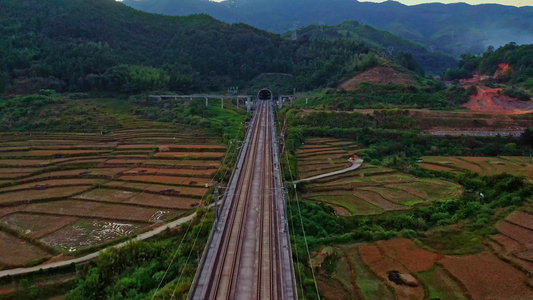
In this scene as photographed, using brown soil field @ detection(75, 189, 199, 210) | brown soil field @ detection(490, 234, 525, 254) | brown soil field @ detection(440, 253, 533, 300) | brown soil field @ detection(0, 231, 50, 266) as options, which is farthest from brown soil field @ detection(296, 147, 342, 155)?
brown soil field @ detection(0, 231, 50, 266)

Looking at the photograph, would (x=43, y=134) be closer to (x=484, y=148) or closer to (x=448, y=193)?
(x=448, y=193)

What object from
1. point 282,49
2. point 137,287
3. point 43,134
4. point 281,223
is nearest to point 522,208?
point 281,223

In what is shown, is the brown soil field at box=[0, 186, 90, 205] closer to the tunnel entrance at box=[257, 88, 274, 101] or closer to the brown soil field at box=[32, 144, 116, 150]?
the brown soil field at box=[32, 144, 116, 150]

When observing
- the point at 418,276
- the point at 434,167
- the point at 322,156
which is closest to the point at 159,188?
the point at 322,156

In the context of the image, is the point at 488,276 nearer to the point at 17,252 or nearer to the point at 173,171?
the point at 17,252

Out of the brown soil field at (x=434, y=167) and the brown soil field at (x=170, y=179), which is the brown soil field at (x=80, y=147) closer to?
the brown soil field at (x=170, y=179)
